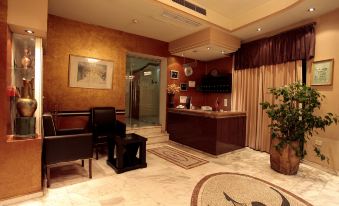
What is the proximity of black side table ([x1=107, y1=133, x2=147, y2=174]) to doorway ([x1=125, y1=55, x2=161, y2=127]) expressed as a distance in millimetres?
2284

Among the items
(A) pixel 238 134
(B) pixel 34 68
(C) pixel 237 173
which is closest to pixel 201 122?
(A) pixel 238 134

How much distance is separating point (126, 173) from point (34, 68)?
215 cm

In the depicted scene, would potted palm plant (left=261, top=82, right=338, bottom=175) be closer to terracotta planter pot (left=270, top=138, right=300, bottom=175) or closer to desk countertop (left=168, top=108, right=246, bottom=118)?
terracotta planter pot (left=270, top=138, right=300, bottom=175)

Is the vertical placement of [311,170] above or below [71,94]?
below

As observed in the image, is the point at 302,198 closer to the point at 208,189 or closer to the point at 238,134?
the point at 208,189

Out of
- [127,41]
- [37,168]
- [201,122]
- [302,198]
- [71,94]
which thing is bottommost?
[302,198]

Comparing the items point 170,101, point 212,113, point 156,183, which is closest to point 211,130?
point 212,113

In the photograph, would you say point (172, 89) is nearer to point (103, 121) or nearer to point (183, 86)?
point (183, 86)

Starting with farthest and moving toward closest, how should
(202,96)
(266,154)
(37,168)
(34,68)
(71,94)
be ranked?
(202,96) < (266,154) < (71,94) < (34,68) < (37,168)

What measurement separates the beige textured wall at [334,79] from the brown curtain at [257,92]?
0.57 meters

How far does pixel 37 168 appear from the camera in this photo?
239 centimetres

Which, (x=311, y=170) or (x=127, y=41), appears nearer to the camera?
(x=311, y=170)

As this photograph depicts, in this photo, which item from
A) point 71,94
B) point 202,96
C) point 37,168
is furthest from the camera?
point 202,96

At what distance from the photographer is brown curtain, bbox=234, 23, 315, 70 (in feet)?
12.1
